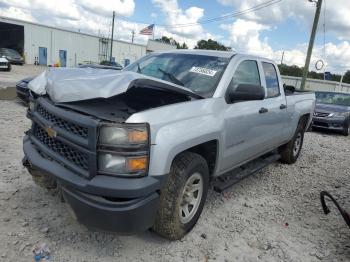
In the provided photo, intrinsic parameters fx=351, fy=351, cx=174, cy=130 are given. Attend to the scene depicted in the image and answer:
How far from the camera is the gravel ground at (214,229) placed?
3.18 meters

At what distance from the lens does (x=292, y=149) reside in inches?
261

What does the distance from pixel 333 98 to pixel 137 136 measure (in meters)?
12.1

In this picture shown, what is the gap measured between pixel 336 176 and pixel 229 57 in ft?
11.7

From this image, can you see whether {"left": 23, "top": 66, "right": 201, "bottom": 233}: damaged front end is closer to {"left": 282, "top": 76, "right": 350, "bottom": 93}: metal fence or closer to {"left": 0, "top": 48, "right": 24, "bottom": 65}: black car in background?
{"left": 282, "top": 76, "right": 350, "bottom": 93}: metal fence

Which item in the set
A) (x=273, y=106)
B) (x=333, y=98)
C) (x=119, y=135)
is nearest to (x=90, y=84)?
(x=119, y=135)

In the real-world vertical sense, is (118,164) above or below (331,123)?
above

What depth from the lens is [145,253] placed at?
10.5 feet

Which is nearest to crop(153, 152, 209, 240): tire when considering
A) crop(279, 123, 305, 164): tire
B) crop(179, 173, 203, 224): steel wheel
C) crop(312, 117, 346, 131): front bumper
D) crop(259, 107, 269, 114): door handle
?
crop(179, 173, 203, 224): steel wheel

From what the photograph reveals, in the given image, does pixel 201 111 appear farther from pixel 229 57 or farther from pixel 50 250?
pixel 50 250

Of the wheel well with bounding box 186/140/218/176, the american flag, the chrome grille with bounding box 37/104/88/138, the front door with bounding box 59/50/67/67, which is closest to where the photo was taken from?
the chrome grille with bounding box 37/104/88/138

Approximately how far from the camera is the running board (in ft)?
13.4

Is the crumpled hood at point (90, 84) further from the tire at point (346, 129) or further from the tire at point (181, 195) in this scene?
the tire at point (346, 129)

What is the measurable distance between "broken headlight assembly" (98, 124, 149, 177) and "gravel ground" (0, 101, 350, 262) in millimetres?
758

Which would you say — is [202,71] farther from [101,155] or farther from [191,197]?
[101,155]
